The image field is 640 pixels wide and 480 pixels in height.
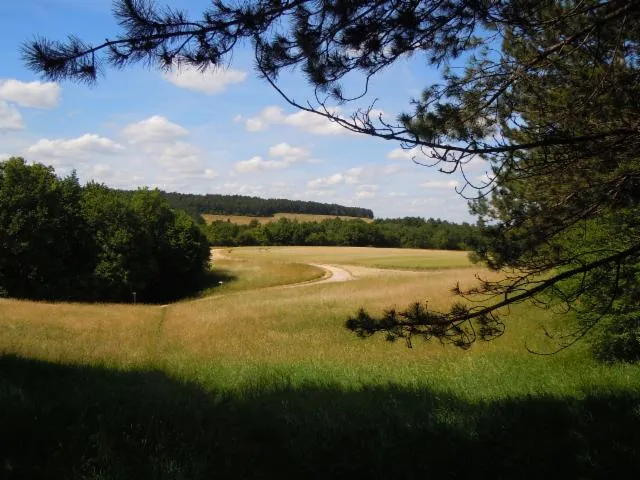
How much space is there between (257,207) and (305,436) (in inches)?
5463

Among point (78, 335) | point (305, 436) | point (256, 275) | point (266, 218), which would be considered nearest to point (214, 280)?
point (256, 275)

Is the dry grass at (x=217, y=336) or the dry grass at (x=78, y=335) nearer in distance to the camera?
the dry grass at (x=78, y=335)

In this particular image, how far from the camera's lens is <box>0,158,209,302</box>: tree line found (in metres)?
41.4

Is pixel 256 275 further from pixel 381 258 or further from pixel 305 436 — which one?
pixel 305 436

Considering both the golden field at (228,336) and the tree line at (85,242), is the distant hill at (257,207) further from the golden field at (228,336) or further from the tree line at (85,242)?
the golden field at (228,336)

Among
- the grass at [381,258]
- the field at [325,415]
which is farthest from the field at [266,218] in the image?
the field at [325,415]

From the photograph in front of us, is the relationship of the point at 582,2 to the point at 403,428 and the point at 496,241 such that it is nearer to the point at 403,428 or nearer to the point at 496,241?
the point at 496,241

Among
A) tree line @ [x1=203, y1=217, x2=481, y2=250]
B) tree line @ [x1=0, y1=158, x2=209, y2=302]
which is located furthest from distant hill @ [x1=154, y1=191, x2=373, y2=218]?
tree line @ [x1=0, y1=158, x2=209, y2=302]

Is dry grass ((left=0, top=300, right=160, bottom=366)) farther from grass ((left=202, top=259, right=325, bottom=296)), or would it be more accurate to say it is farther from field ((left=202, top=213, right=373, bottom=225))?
field ((left=202, top=213, right=373, bottom=225))

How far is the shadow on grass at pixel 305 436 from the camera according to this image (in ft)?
13.8

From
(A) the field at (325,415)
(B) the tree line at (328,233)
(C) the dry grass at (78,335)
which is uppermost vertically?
(B) the tree line at (328,233)

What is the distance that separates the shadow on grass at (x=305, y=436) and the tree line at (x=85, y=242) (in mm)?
40022

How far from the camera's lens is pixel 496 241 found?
19.5 feet

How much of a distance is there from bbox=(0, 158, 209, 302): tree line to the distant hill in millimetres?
82912
